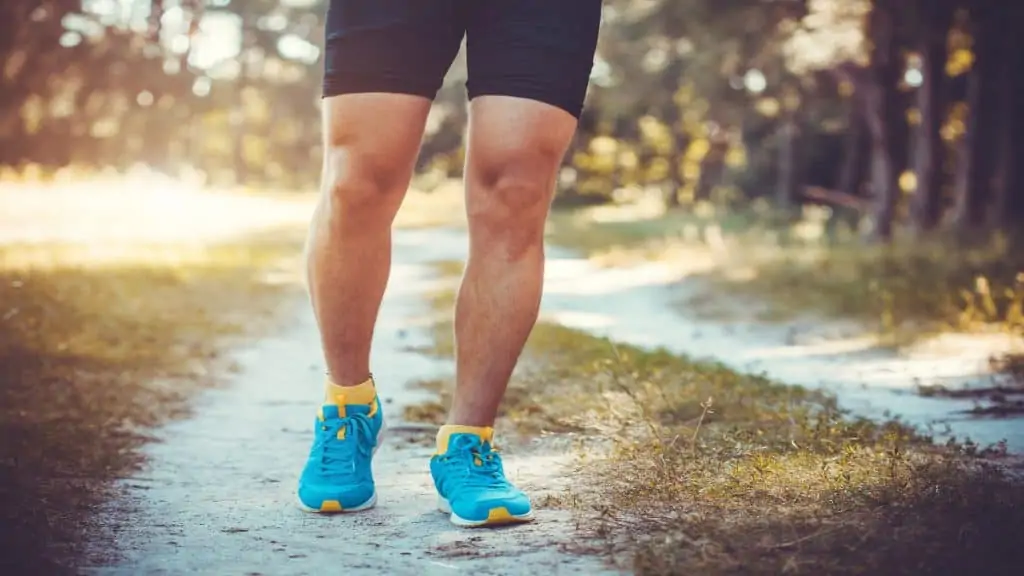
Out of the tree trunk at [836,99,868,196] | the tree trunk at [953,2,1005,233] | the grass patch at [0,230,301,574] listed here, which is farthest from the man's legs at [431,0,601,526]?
the tree trunk at [836,99,868,196]

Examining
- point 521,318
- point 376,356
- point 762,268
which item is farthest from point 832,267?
point 521,318

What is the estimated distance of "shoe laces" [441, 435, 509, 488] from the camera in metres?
2.59

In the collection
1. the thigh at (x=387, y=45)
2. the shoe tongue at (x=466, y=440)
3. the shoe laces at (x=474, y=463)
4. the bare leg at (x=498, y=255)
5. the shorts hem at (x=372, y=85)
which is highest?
the thigh at (x=387, y=45)

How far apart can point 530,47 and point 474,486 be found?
39.0 inches

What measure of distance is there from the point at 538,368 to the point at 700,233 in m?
13.5

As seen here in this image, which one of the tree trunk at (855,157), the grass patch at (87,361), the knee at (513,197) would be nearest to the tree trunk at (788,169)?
the tree trunk at (855,157)

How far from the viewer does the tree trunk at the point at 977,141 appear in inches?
556

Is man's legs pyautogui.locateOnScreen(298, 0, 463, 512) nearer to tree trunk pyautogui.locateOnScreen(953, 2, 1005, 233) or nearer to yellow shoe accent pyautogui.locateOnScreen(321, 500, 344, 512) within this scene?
yellow shoe accent pyautogui.locateOnScreen(321, 500, 344, 512)

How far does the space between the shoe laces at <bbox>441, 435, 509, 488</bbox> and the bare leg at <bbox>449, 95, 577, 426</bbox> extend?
57 mm

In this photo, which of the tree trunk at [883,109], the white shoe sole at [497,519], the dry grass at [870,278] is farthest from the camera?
the tree trunk at [883,109]

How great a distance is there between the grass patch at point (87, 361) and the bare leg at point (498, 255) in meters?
0.92

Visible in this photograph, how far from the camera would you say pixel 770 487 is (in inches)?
102

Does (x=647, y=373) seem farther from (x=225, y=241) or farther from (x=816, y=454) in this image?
(x=225, y=241)

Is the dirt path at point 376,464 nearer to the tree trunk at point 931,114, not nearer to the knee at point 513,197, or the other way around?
the knee at point 513,197
